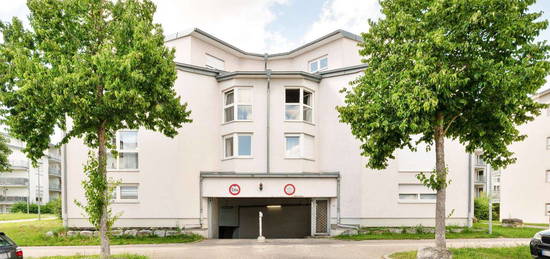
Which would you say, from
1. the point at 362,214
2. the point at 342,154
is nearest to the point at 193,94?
the point at 342,154

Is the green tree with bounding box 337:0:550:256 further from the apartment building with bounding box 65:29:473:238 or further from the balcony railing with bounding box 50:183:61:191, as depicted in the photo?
the balcony railing with bounding box 50:183:61:191

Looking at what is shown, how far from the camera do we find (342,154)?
653 inches

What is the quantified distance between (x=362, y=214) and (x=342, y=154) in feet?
9.57

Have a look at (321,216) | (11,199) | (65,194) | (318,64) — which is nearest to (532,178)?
(318,64)

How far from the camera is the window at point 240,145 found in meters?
16.8

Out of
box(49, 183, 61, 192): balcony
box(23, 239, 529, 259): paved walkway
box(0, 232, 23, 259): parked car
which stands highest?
box(0, 232, 23, 259): parked car

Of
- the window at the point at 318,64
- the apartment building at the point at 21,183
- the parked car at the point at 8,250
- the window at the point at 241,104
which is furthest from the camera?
the apartment building at the point at 21,183

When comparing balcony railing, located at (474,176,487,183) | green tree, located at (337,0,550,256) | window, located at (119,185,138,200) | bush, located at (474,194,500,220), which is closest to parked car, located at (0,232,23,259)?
window, located at (119,185,138,200)

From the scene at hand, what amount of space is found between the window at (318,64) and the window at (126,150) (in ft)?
34.7

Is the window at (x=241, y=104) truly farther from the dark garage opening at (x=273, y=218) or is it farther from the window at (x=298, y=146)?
the dark garage opening at (x=273, y=218)

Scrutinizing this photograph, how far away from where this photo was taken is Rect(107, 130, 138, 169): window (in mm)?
15969

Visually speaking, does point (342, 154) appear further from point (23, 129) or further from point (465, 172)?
point (23, 129)

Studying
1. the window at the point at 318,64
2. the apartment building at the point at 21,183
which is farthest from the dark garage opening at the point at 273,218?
the apartment building at the point at 21,183

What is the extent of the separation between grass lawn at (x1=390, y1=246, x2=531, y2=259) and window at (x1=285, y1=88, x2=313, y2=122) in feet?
27.4
